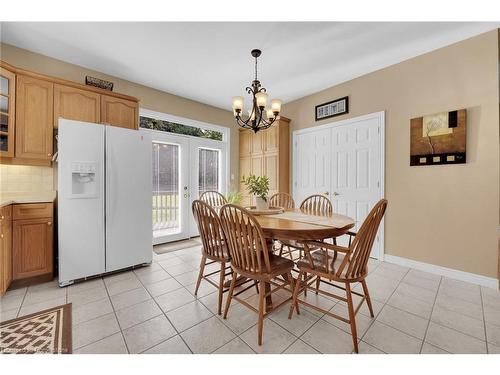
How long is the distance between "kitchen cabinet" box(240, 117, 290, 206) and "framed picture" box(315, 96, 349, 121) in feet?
2.06

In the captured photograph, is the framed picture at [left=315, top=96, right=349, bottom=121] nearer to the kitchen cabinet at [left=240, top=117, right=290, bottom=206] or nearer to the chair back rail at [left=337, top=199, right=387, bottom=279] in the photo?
the kitchen cabinet at [left=240, top=117, right=290, bottom=206]

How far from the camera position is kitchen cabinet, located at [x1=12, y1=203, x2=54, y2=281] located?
7.19ft

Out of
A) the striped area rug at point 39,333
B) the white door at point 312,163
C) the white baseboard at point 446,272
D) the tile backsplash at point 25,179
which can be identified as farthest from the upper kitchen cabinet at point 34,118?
the white baseboard at point 446,272

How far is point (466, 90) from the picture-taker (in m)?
2.42

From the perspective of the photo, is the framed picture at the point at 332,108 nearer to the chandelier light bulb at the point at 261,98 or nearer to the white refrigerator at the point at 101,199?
the chandelier light bulb at the point at 261,98

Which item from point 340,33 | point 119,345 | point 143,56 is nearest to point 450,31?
point 340,33

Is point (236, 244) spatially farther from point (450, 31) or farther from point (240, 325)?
point (450, 31)

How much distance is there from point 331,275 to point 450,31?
278 cm

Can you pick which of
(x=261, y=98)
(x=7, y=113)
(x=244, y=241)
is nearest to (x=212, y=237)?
(x=244, y=241)

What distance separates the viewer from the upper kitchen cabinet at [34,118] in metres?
2.31

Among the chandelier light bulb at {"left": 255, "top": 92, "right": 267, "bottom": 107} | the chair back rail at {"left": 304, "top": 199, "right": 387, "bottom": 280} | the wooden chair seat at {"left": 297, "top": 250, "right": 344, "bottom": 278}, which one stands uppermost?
the chandelier light bulb at {"left": 255, "top": 92, "right": 267, "bottom": 107}

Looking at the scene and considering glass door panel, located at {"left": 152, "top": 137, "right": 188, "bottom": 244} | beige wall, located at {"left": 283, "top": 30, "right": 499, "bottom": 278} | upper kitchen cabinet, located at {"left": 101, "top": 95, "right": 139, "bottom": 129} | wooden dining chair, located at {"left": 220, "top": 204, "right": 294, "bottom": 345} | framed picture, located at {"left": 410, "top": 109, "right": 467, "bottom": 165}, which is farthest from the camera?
glass door panel, located at {"left": 152, "top": 137, "right": 188, "bottom": 244}

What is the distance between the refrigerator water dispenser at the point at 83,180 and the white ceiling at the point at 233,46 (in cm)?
136

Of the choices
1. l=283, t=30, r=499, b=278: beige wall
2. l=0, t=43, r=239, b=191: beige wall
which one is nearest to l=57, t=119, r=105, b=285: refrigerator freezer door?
l=0, t=43, r=239, b=191: beige wall
